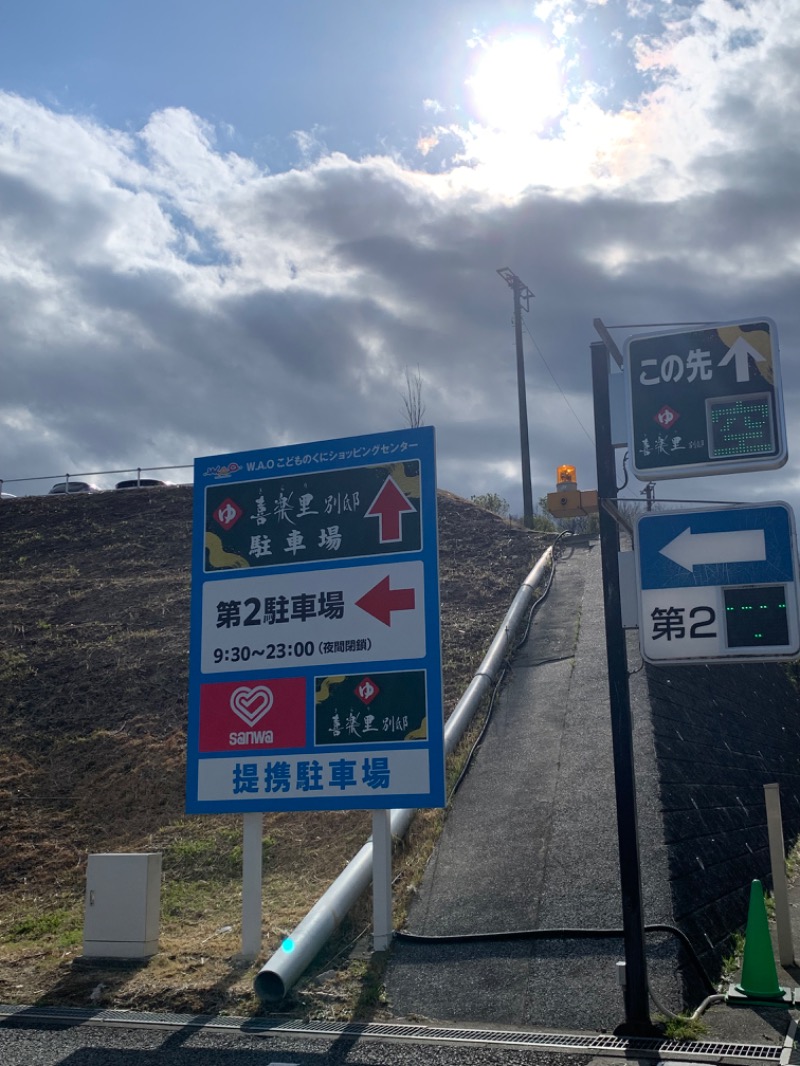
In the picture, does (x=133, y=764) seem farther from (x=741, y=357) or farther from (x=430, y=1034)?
(x=741, y=357)

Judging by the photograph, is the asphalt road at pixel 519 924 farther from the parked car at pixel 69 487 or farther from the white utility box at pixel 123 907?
the parked car at pixel 69 487

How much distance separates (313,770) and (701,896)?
383cm

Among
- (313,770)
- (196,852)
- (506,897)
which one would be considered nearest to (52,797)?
(196,852)

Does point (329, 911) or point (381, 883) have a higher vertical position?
point (381, 883)

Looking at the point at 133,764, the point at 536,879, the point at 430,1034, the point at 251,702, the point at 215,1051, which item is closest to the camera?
the point at 215,1051

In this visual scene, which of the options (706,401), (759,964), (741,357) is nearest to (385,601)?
(706,401)

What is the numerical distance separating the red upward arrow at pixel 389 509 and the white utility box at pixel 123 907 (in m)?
3.60

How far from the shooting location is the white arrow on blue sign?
6.76 metres

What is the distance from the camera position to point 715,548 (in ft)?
23.3

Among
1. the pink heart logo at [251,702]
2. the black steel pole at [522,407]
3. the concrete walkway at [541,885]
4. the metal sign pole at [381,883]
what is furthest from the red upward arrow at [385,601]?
→ the black steel pole at [522,407]

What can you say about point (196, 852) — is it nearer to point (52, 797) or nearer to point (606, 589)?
point (52, 797)

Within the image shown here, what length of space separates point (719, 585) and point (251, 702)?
4.52 m

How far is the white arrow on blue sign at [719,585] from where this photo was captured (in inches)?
266

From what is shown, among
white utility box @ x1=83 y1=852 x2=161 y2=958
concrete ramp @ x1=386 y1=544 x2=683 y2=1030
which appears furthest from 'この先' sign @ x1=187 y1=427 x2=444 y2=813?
concrete ramp @ x1=386 y1=544 x2=683 y2=1030
